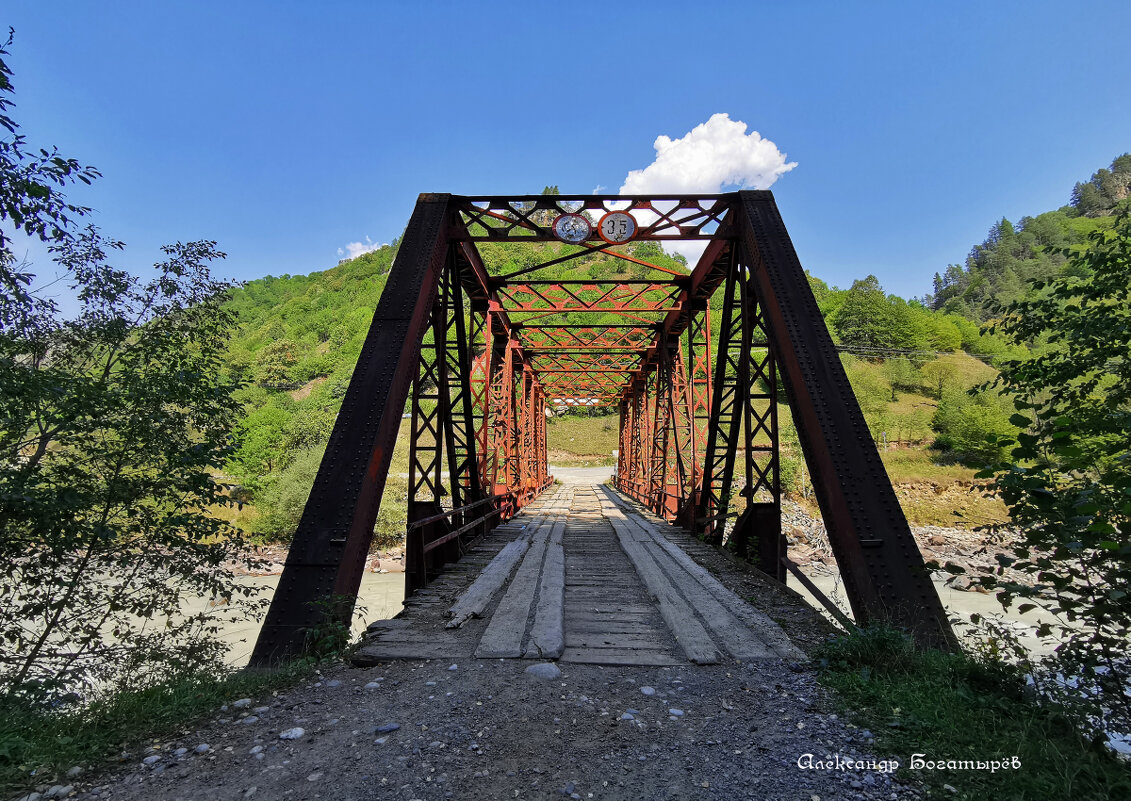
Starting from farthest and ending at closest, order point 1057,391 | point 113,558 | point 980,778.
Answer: point 113,558 → point 1057,391 → point 980,778

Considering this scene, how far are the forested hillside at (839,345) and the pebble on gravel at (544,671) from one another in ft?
8.36

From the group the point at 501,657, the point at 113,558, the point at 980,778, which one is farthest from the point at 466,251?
the point at 980,778

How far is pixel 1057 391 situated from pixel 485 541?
791 cm

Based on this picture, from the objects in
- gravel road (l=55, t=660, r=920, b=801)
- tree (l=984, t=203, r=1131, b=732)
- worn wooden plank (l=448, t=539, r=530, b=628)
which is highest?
tree (l=984, t=203, r=1131, b=732)

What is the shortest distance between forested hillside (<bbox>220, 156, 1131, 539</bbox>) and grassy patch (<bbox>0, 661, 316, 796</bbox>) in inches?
109

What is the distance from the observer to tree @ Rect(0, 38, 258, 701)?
13.2 feet

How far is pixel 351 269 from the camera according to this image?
116 m

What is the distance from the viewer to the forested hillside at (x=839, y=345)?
26375 millimetres

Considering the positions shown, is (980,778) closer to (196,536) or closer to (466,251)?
(196,536)

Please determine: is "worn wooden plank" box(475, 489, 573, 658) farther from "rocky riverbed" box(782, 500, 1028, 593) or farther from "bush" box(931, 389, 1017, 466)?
"bush" box(931, 389, 1017, 466)

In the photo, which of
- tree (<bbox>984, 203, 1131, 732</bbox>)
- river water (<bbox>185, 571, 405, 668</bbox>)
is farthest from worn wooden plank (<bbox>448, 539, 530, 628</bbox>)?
river water (<bbox>185, 571, 405, 668</bbox>)

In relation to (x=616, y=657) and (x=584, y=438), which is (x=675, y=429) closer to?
(x=616, y=657)

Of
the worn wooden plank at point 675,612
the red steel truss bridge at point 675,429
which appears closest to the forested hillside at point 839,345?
the red steel truss bridge at point 675,429

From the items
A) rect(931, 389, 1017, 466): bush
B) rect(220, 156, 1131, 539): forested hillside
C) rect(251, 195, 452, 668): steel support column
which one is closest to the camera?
rect(251, 195, 452, 668): steel support column
